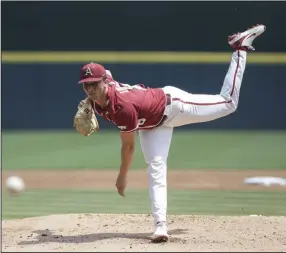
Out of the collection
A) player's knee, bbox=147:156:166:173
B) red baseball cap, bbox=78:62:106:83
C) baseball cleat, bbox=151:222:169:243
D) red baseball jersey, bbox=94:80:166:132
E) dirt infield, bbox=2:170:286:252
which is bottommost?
dirt infield, bbox=2:170:286:252

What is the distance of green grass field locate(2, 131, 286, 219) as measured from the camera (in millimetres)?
7914

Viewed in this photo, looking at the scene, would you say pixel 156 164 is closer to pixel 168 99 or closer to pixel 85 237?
pixel 168 99

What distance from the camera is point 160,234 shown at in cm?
532

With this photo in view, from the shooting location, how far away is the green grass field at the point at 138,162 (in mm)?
7914

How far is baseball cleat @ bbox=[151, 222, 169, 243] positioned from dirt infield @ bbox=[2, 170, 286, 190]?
3.97 meters

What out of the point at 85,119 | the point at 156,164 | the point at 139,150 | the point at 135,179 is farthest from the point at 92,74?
the point at 139,150

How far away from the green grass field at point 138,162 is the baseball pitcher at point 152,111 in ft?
7.36

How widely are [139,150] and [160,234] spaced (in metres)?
8.67

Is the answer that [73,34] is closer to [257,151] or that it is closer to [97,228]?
[257,151]

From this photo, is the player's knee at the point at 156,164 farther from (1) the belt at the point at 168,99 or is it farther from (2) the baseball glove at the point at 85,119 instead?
(2) the baseball glove at the point at 85,119

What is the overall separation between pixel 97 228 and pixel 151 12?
1104 centimetres

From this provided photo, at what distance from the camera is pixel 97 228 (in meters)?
6.28

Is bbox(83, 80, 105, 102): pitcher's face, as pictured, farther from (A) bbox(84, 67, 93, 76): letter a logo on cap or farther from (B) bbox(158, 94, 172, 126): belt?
(B) bbox(158, 94, 172, 126): belt

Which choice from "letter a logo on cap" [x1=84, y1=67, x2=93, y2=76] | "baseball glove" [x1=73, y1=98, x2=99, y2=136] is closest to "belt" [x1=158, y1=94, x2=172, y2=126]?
"baseball glove" [x1=73, y1=98, x2=99, y2=136]
